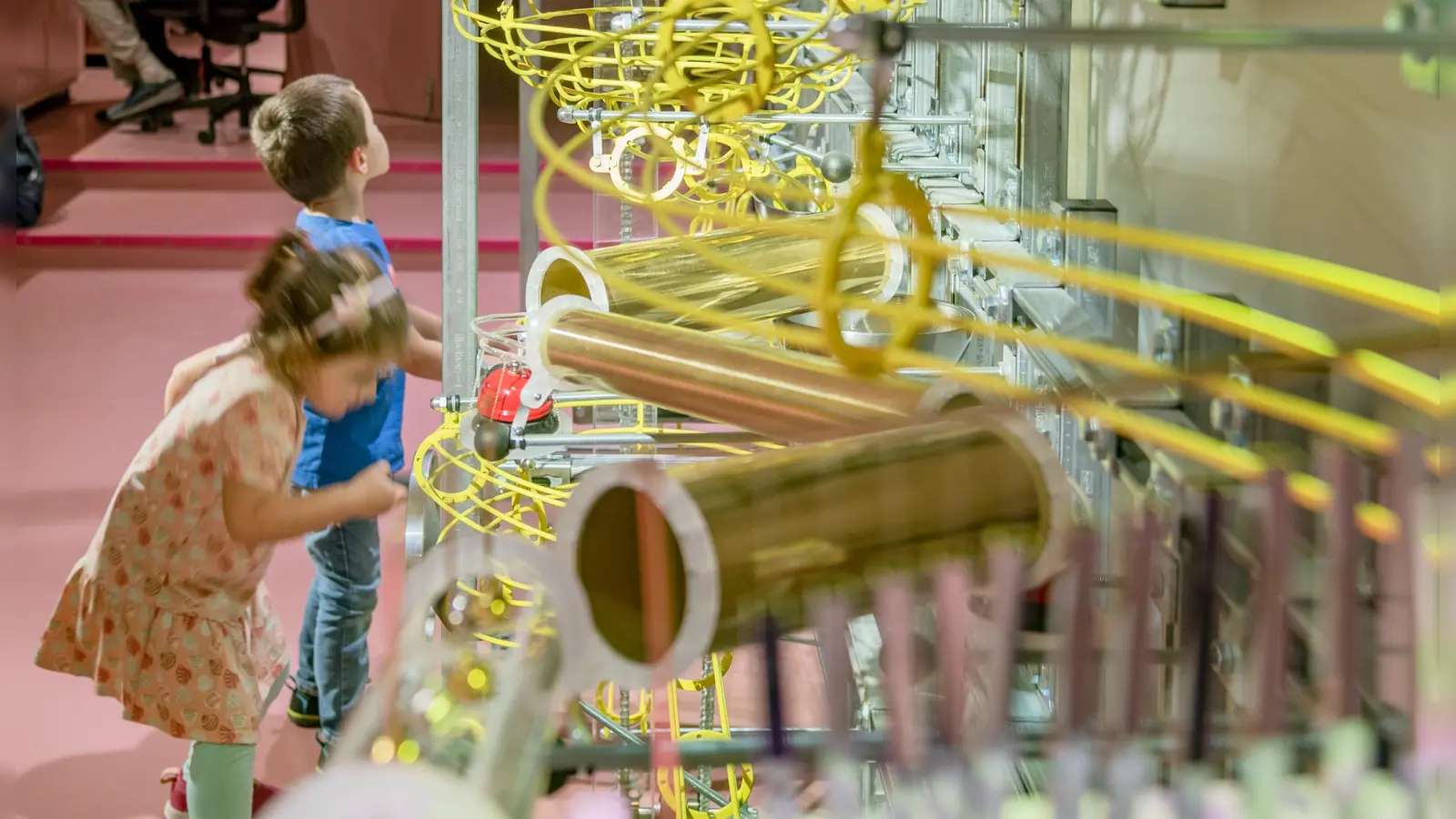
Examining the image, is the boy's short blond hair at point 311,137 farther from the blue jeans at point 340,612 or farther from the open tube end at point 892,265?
the open tube end at point 892,265

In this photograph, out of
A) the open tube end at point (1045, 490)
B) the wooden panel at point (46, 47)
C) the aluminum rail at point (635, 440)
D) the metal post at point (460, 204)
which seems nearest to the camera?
the open tube end at point (1045, 490)

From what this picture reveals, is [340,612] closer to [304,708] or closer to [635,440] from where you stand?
[304,708]

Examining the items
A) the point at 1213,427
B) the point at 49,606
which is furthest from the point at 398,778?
the point at 49,606

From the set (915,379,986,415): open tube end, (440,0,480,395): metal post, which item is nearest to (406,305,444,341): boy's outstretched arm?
(440,0,480,395): metal post

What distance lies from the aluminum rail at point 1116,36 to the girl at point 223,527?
108 cm

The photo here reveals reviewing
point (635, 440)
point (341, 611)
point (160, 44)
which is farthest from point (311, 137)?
point (160, 44)

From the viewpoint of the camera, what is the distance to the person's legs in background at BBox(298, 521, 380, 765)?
2.25 metres

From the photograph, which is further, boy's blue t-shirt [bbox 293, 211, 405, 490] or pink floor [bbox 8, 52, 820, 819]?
pink floor [bbox 8, 52, 820, 819]

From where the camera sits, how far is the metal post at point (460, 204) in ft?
5.67

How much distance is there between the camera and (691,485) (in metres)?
0.50

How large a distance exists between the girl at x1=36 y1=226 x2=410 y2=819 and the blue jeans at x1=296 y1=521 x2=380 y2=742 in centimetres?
42

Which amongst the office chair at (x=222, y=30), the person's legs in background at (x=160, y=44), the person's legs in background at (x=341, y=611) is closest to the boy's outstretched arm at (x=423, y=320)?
the person's legs in background at (x=341, y=611)

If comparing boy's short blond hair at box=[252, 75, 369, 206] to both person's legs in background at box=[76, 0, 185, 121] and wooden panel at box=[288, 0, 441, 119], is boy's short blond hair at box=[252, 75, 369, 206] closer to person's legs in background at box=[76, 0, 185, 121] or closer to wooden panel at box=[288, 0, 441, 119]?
person's legs in background at box=[76, 0, 185, 121]

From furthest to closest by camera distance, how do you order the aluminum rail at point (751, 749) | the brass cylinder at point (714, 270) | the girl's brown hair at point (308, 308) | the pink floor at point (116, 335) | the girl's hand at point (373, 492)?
the pink floor at point (116, 335) < the girl's brown hair at point (308, 308) < the girl's hand at point (373, 492) < the brass cylinder at point (714, 270) < the aluminum rail at point (751, 749)
